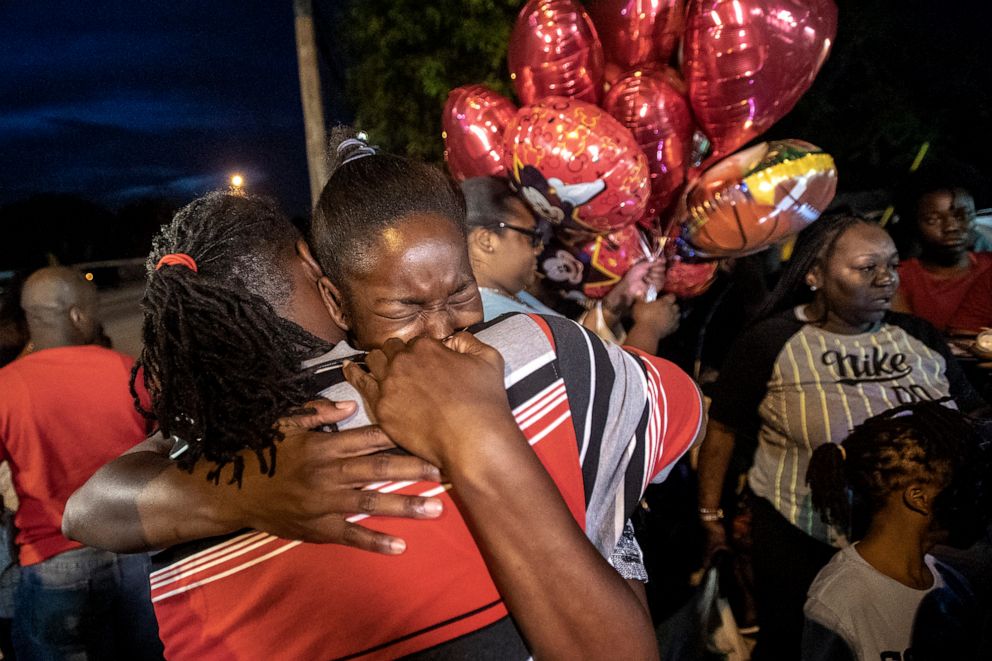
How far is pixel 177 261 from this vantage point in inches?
47.5

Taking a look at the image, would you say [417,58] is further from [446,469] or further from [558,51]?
[446,469]

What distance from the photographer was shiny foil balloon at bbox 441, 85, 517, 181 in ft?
11.1

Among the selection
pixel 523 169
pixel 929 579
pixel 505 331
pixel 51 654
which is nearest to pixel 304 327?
pixel 505 331

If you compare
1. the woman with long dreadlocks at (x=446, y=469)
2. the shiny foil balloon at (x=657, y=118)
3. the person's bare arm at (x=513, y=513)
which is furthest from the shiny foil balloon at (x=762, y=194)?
the person's bare arm at (x=513, y=513)

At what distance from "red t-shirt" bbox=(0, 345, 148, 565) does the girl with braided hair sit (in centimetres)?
296

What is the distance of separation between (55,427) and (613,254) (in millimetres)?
2750

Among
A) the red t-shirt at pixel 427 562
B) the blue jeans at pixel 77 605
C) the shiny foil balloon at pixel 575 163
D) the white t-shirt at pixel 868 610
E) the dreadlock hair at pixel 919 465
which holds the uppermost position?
the shiny foil balloon at pixel 575 163

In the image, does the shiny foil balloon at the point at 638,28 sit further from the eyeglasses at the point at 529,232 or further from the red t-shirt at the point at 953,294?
the red t-shirt at the point at 953,294

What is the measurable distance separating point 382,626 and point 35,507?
267cm

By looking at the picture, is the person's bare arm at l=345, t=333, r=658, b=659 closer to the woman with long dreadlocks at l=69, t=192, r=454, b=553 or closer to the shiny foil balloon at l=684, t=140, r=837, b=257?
the woman with long dreadlocks at l=69, t=192, r=454, b=553

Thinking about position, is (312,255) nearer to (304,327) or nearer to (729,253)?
(304,327)

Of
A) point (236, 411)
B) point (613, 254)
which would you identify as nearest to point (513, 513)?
point (236, 411)

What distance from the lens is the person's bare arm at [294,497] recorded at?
2.84ft

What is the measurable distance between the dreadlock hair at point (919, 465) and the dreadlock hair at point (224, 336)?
2014mm
